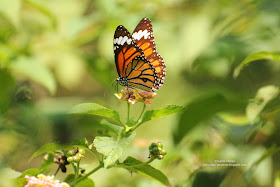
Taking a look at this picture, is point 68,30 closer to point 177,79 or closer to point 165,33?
point 165,33

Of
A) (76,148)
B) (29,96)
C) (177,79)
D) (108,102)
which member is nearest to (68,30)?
(108,102)

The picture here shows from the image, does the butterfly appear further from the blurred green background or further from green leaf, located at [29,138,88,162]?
green leaf, located at [29,138,88,162]

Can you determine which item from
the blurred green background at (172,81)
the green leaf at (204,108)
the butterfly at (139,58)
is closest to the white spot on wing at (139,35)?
the butterfly at (139,58)

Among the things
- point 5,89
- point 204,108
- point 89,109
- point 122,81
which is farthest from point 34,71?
point 204,108

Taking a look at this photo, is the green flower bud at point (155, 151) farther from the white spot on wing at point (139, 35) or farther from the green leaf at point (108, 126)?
the white spot on wing at point (139, 35)

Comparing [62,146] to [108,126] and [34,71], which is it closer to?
[108,126]
